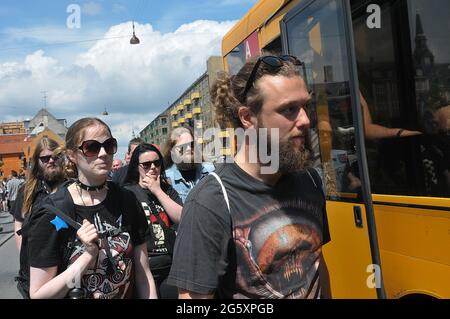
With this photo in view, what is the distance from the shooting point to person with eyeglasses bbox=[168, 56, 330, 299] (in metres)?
1.73

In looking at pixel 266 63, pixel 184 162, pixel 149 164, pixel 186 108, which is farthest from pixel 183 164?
pixel 186 108

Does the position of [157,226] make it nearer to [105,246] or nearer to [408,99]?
[105,246]

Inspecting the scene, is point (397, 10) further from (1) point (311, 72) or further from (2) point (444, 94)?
(1) point (311, 72)

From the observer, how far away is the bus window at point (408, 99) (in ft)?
8.51

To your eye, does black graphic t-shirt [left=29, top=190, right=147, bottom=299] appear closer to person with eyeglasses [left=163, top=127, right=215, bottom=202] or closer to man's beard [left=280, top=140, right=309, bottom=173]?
man's beard [left=280, top=140, right=309, bottom=173]

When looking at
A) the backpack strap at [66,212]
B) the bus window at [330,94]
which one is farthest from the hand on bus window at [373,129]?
the backpack strap at [66,212]

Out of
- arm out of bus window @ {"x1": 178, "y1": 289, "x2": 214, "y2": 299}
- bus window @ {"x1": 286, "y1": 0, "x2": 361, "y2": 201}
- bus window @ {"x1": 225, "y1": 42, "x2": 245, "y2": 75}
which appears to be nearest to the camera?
arm out of bus window @ {"x1": 178, "y1": 289, "x2": 214, "y2": 299}

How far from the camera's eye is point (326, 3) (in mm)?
3406

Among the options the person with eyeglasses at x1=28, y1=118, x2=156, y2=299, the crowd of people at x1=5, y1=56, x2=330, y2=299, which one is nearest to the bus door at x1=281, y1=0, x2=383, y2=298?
the crowd of people at x1=5, y1=56, x2=330, y2=299

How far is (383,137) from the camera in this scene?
302 centimetres

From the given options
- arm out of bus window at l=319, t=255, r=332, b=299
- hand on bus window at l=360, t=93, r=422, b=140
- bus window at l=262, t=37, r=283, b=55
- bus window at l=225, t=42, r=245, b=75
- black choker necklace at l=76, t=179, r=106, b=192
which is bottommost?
arm out of bus window at l=319, t=255, r=332, b=299

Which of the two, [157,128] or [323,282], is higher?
[157,128]

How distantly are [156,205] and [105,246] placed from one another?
1.30 metres
